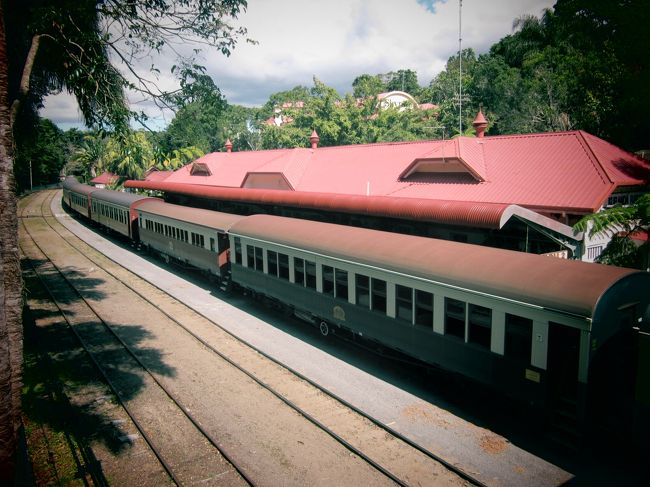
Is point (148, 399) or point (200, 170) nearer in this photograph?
point (148, 399)

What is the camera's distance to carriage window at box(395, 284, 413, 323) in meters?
10.6

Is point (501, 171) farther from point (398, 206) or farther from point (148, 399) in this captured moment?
point (148, 399)

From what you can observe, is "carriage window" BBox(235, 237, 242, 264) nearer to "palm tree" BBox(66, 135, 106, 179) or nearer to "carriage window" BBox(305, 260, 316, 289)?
"carriage window" BBox(305, 260, 316, 289)

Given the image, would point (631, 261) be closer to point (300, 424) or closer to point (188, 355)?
point (300, 424)

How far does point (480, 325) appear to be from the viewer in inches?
360

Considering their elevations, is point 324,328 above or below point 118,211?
below

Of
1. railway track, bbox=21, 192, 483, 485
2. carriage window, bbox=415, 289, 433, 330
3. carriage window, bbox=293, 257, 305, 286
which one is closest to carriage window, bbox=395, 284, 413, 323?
carriage window, bbox=415, 289, 433, 330

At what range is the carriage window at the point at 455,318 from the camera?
9500mm

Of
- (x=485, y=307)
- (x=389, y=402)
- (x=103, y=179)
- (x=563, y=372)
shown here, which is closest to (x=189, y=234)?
(x=389, y=402)

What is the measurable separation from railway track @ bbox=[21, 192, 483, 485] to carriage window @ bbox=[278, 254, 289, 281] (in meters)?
2.52

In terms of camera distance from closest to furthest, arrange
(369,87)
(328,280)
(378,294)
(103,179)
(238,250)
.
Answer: (378,294) < (328,280) < (238,250) < (369,87) < (103,179)

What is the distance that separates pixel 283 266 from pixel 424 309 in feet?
20.4

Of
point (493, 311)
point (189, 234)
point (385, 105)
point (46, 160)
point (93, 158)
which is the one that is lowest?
point (189, 234)

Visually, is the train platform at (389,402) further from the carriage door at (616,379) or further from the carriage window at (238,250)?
the carriage window at (238,250)
